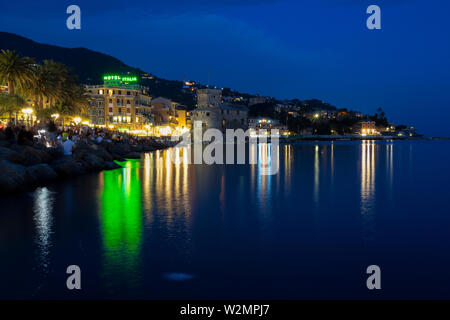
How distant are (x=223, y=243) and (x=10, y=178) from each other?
13562mm

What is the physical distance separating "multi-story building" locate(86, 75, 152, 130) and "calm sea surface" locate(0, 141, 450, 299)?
3008 inches

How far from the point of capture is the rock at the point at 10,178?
20.4 meters

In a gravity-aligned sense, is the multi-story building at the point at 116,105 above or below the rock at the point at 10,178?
above

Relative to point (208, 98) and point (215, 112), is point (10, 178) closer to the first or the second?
point (215, 112)

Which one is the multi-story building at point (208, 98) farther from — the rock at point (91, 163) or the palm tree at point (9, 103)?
the rock at point (91, 163)

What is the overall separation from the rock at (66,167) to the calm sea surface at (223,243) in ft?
14.3

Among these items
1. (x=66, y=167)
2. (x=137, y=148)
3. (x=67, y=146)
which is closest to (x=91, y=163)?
(x=67, y=146)

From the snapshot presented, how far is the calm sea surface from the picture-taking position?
8.87 metres

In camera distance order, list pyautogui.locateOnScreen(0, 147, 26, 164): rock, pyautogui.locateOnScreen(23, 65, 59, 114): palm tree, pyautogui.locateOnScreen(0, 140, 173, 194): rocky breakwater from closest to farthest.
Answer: pyautogui.locateOnScreen(0, 140, 173, 194): rocky breakwater < pyautogui.locateOnScreen(0, 147, 26, 164): rock < pyautogui.locateOnScreen(23, 65, 59, 114): palm tree

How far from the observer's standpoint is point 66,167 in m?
28.3

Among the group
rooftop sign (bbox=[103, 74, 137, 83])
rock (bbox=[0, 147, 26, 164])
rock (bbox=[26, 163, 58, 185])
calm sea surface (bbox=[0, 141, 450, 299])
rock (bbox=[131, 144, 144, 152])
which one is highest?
rooftop sign (bbox=[103, 74, 137, 83])

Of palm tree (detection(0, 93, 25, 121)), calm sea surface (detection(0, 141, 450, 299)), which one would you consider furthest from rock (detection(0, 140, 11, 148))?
palm tree (detection(0, 93, 25, 121))

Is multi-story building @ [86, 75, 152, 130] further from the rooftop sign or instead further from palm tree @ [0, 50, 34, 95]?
palm tree @ [0, 50, 34, 95]

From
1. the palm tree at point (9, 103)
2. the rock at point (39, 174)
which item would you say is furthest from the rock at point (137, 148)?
the rock at point (39, 174)
